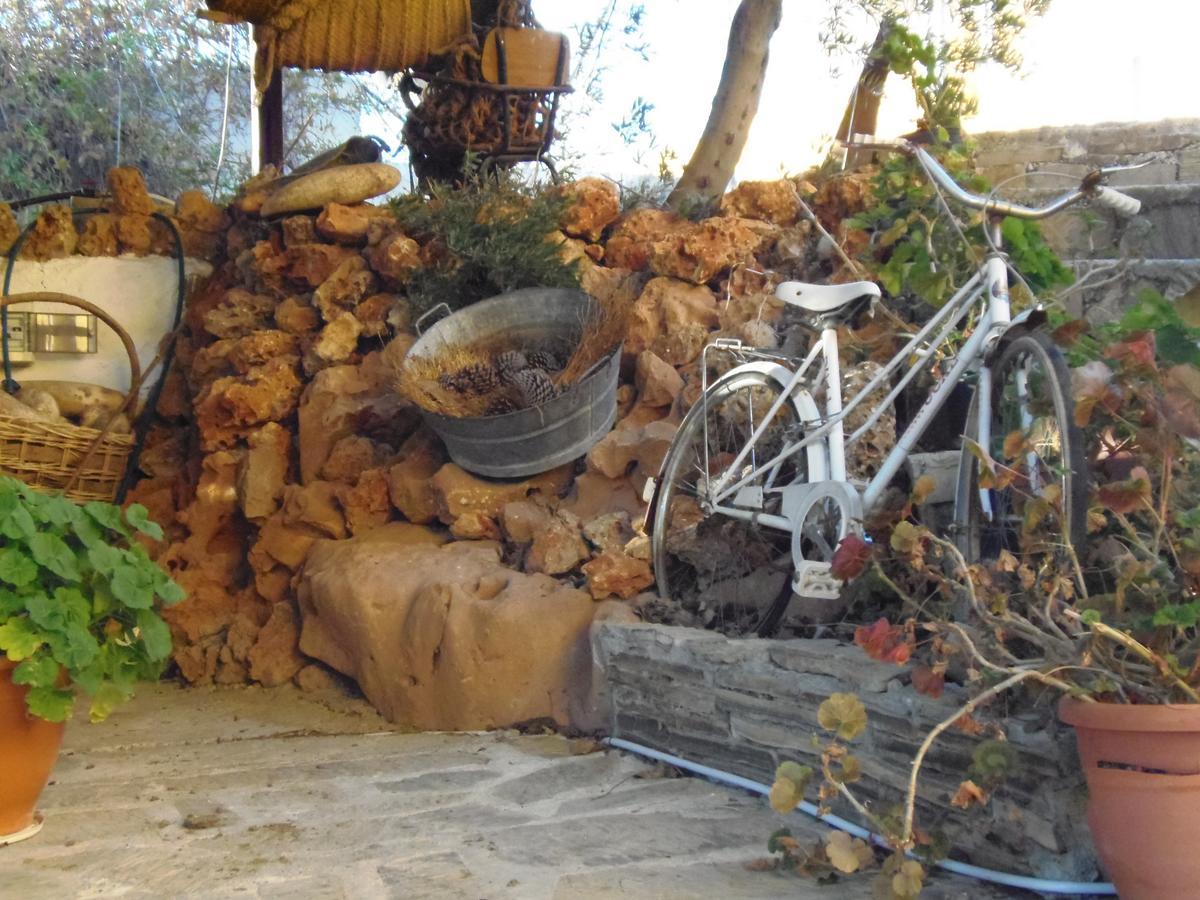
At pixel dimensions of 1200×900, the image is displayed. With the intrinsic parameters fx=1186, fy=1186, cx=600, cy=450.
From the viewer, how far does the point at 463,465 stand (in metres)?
4.70

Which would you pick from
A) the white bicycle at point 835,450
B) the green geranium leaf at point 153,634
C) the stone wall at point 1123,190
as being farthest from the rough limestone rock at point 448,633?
the stone wall at point 1123,190

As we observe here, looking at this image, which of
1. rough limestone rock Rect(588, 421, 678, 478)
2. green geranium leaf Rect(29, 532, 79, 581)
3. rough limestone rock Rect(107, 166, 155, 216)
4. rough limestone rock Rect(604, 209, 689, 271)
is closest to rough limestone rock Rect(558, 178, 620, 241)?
rough limestone rock Rect(604, 209, 689, 271)

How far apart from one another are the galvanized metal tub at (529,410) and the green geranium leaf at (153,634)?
1648mm

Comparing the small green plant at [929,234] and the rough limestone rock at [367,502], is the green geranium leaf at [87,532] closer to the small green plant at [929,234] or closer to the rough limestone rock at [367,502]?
the rough limestone rock at [367,502]

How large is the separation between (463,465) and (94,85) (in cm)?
675

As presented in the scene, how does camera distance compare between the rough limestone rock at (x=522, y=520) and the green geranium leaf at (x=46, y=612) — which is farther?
the rough limestone rock at (x=522, y=520)

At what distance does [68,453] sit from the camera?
486cm

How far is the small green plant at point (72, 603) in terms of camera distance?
111 inches

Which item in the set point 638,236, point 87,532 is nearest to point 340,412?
point 638,236

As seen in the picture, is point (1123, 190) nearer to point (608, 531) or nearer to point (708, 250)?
point (708, 250)

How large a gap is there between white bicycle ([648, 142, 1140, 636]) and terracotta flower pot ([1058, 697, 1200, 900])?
0.41 metres

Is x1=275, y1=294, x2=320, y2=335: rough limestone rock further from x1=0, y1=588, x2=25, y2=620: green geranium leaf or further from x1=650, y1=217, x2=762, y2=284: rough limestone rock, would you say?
x1=0, y1=588, x2=25, y2=620: green geranium leaf

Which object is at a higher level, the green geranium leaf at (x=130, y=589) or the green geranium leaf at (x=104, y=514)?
the green geranium leaf at (x=104, y=514)

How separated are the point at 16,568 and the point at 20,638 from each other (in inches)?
6.5
